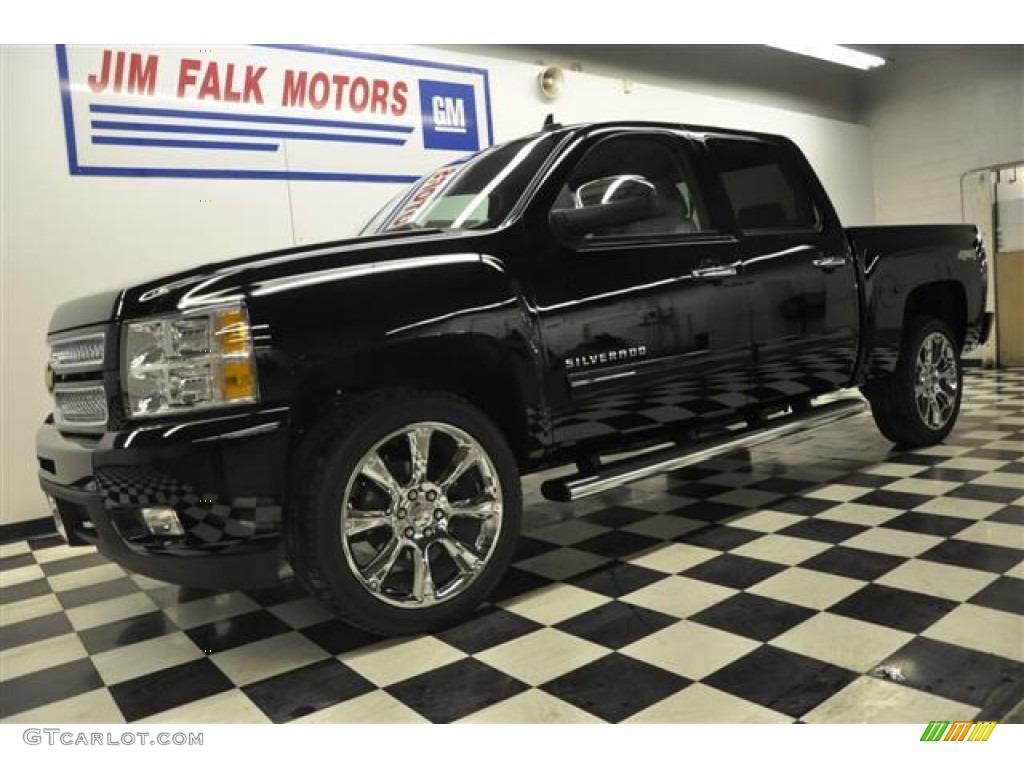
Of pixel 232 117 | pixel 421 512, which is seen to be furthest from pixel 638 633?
pixel 232 117

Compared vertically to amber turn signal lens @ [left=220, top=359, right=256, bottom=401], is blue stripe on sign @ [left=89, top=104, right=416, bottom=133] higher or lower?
higher

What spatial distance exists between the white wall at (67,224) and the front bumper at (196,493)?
2.42 m

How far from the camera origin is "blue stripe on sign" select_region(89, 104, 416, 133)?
413 cm

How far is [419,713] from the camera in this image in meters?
1.72

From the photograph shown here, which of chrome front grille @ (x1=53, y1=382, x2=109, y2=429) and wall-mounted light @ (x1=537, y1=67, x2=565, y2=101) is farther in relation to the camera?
wall-mounted light @ (x1=537, y1=67, x2=565, y2=101)

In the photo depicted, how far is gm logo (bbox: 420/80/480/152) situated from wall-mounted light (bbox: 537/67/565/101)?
0.68m

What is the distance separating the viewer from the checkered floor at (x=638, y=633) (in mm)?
1700

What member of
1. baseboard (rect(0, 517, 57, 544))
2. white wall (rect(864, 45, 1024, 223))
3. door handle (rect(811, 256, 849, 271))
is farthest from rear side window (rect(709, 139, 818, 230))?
white wall (rect(864, 45, 1024, 223))

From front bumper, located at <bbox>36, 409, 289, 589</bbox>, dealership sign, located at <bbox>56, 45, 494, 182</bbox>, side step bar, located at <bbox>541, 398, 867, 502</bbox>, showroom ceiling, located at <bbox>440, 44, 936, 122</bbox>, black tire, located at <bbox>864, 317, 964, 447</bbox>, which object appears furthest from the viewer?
showroom ceiling, located at <bbox>440, 44, 936, 122</bbox>

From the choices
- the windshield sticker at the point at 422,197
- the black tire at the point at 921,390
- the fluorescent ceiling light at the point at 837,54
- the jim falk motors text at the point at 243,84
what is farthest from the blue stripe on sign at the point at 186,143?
the fluorescent ceiling light at the point at 837,54

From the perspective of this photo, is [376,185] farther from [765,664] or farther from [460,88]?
[765,664]

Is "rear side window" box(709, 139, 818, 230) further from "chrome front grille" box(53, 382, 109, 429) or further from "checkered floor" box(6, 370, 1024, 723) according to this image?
"chrome front grille" box(53, 382, 109, 429)

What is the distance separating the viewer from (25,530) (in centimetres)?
398

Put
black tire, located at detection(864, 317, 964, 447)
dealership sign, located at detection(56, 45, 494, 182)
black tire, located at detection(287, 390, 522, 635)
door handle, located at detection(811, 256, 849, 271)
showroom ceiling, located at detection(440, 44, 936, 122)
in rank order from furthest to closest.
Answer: showroom ceiling, located at detection(440, 44, 936, 122) < dealership sign, located at detection(56, 45, 494, 182) < black tire, located at detection(864, 317, 964, 447) < door handle, located at detection(811, 256, 849, 271) < black tire, located at detection(287, 390, 522, 635)
